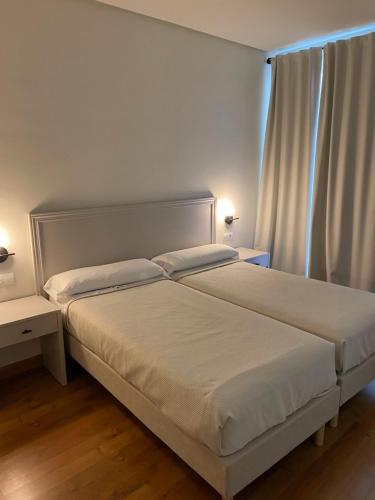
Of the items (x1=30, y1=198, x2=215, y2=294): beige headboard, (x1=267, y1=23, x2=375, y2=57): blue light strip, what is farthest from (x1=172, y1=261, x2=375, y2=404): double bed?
(x1=267, y1=23, x2=375, y2=57): blue light strip

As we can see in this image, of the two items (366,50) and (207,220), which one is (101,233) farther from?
(366,50)

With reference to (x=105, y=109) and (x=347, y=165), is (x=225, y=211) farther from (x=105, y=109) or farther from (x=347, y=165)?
(x=105, y=109)

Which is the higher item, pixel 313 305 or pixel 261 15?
pixel 261 15

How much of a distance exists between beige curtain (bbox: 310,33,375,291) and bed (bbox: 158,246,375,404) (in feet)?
2.59

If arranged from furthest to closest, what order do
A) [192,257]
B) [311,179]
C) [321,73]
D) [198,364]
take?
1. [311,179]
2. [321,73]
3. [192,257]
4. [198,364]

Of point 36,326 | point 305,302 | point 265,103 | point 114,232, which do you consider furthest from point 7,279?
point 265,103

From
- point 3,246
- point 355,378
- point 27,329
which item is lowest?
point 355,378

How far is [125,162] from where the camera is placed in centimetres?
304

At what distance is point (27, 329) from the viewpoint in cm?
231

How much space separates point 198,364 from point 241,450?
390mm

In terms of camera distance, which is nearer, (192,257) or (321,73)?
(192,257)

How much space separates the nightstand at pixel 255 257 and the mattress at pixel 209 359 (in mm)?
1248

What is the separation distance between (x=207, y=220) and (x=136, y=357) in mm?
2035

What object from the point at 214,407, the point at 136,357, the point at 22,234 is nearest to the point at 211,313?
the point at 136,357
